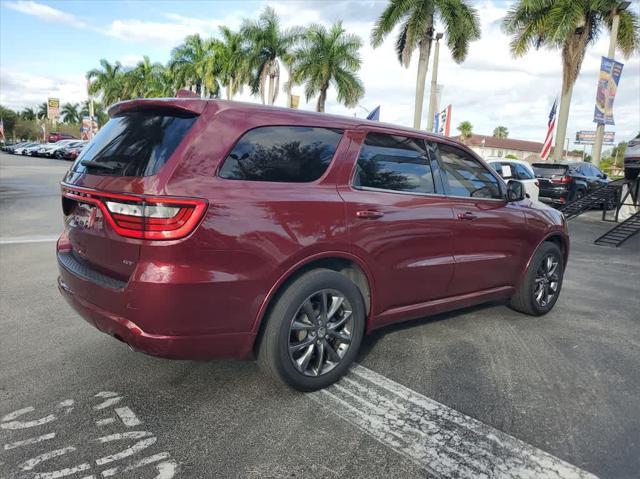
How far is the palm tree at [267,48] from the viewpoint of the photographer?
38625mm

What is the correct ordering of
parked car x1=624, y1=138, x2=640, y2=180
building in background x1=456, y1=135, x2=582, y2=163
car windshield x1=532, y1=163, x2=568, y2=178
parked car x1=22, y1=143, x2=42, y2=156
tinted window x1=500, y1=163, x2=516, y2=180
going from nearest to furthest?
parked car x1=624, y1=138, x2=640, y2=180
tinted window x1=500, y1=163, x2=516, y2=180
car windshield x1=532, y1=163, x2=568, y2=178
parked car x1=22, y1=143, x2=42, y2=156
building in background x1=456, y1=135, x2=582, y2=163

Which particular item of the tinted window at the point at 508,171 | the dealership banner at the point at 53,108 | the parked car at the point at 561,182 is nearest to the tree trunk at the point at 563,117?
the parked car at the point at 561,182

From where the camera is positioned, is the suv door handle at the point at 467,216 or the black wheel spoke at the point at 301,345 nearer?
the black wheel spoke at the point at 301,345

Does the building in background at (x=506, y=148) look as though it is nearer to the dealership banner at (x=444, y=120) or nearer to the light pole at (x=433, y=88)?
the light pole at (x=433, y=88)

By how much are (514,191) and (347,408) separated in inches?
105

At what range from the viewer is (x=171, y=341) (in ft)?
8.85

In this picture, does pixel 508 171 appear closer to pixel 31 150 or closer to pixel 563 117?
pixel 563 117

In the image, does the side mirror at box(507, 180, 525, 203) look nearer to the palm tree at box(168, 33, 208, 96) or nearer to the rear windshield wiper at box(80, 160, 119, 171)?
the rear windshield wiper at box(80, 160, 119, 171)

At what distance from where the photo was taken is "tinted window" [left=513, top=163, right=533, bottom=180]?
13992mm

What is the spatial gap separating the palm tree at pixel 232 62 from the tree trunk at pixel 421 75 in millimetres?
18602

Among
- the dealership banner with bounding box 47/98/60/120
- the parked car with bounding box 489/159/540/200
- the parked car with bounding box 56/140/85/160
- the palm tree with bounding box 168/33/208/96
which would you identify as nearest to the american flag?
the parked car with bounding box 489/159/540/200

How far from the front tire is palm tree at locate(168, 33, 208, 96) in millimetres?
48101

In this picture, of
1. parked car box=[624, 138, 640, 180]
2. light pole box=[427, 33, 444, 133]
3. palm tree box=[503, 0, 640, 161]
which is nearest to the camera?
parked car box=[624, 138, 640, 180]

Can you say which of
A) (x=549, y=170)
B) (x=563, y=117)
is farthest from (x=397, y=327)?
(x=563, y=117)
